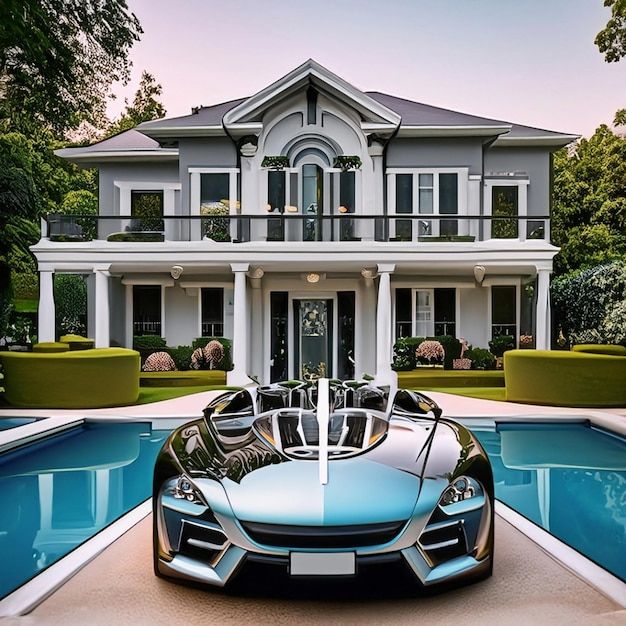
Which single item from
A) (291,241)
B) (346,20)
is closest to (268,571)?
(291,241)

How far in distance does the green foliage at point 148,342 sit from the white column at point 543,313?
378 inches

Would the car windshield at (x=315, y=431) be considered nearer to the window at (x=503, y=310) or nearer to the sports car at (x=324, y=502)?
the sports car at (x=324, y=502)

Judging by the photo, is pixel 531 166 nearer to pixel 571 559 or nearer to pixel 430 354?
pixel 430 354

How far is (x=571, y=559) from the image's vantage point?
388 cm

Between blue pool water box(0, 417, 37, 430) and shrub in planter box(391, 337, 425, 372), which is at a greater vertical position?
shrub in planter box(391, 337, 425, 372)

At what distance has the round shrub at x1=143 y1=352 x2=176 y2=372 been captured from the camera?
16031mm

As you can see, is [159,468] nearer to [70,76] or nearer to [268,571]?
[268,571]

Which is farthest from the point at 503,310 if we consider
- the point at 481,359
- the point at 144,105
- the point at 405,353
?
the point at 144,105

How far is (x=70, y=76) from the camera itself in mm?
12039

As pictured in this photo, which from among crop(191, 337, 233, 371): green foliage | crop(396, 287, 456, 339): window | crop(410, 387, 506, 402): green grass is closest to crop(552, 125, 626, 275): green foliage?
crop(396, 287, 456, 339): window

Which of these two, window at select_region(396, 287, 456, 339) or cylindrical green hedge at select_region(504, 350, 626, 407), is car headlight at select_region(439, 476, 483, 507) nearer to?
cylindrical green hedge at select_region(504, 350, 626, 407)

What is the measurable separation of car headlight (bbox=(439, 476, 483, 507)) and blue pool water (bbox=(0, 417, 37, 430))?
8.23 metres

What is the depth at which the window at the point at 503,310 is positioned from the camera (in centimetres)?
1741

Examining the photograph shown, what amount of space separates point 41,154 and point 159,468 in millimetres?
32452
